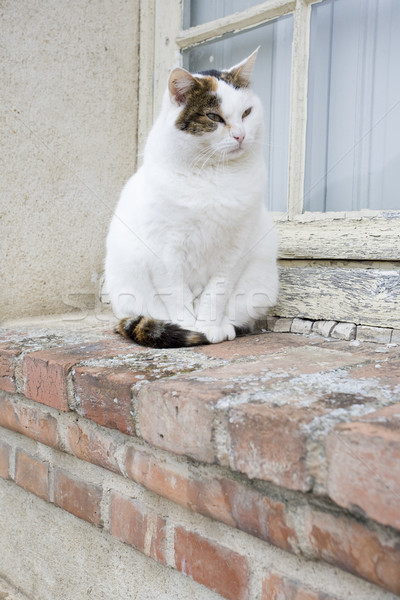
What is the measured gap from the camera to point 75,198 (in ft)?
5.97

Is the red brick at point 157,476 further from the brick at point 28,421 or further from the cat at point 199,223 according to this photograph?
the cat at point 199,223

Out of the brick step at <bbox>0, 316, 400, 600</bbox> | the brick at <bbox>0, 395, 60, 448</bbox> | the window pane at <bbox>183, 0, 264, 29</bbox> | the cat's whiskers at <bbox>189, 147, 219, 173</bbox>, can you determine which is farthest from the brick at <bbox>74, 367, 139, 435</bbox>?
the window pane at <bbox>183, 0, 264, 29</bbox>

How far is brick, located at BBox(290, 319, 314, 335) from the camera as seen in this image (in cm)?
144

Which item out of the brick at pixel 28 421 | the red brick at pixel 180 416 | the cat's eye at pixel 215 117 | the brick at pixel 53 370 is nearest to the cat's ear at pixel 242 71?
the cat's eye at pixel 215 117

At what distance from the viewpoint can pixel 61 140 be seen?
68.9 inches

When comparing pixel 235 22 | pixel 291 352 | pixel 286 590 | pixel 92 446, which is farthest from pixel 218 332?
pixel 235 22

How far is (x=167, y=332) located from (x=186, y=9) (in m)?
1.31

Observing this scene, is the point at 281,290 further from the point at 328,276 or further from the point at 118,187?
the point at 118,187

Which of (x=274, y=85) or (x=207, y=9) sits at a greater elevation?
(x=207, y=9)

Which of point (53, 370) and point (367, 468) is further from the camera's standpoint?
point (53, 370)

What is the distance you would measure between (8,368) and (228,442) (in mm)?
686

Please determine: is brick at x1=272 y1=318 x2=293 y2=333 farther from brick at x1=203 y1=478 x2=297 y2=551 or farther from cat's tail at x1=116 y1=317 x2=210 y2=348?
brick at x1=203 y1=478 x2=297 y2=551

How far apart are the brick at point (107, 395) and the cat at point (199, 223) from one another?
0.29 meters

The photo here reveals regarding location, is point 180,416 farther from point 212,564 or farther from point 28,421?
point 28,421
